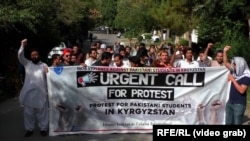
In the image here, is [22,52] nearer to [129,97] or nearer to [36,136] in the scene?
[36,136]

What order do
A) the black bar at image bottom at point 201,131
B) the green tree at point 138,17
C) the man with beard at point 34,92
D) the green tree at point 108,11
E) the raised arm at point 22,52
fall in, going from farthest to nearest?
1. the green tree at point 108,11
2. the green tree at point 138,17
3. the man with beard at point 34,92
4. the raised arm at point 22,52
5. the black bar at image bottom at point 201,131

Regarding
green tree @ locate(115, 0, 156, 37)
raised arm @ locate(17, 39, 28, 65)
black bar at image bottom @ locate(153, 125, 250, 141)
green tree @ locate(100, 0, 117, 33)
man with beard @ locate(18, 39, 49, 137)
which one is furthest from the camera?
green tree @ locate(100, 0, 117, 33)

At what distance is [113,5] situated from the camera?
109688 mm

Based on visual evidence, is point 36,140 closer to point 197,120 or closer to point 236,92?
point 197,120

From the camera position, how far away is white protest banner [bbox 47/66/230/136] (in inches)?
388

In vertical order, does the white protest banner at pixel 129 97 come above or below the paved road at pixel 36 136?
above

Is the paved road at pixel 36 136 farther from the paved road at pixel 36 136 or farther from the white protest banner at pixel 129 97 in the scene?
the white protest banner at pixel 129 97

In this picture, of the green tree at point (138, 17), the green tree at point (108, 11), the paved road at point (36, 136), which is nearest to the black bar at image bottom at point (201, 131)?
the paved road at point (36, 136)

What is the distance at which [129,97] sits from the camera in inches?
390

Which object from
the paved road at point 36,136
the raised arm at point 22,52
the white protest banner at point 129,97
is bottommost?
the paved road at point 36,136

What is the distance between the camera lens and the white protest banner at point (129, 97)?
32.3 feet

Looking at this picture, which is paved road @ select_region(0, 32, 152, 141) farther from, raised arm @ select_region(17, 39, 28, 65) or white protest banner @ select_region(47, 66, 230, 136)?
raised arm @ select_region(17, 39, 28, 65)

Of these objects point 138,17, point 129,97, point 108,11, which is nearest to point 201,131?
point 129,97

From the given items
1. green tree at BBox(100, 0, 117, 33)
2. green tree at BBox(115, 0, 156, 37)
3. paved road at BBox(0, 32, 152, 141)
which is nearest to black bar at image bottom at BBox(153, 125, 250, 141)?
paved road at BBox(0, 32, 152, 141)
